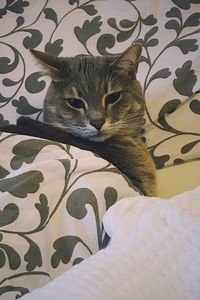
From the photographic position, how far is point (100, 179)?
32.4 inches

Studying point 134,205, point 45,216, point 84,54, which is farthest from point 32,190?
point 84,54

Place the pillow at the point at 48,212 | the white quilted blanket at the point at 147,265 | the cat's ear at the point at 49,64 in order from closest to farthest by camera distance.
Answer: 1. the white quilted blanket at the point at 147,265
2. the pillow at the point at 48,212
3. the cat's ear at the point at 49,64

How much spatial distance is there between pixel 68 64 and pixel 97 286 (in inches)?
22.7

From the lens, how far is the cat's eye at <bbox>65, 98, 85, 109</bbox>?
101 centimetres

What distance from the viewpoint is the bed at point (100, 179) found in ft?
1.91

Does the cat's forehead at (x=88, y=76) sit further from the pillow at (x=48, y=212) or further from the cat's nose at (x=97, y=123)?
the pillow at (x=48, y=212)

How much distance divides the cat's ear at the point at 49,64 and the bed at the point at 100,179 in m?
0.14

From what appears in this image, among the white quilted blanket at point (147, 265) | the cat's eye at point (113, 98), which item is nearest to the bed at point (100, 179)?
the white quilted blanket at point (147, 265)

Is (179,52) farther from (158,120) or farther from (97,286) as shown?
(97,286)

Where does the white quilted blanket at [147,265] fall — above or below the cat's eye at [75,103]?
below

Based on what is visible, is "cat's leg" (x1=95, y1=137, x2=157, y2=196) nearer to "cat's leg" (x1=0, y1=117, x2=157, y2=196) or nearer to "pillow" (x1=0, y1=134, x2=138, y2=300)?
"cat's leg" (x1=0, y1=117, x2=157, y2=196)

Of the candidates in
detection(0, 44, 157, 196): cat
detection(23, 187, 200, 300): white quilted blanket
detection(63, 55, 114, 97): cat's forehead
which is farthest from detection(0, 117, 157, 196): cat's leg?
detection(23, 187, 200, 300): white quilted blanket

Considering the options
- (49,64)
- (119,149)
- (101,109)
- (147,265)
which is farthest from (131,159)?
(147,265)

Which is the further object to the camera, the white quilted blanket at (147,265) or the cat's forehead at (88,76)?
the cat's forehead at (88,76)
